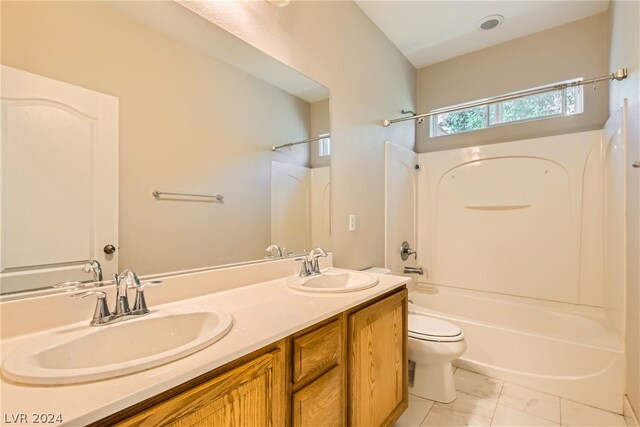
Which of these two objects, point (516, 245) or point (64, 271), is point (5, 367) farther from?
point (516, 245)

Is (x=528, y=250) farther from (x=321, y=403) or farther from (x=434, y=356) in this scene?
(x=321, y=403)

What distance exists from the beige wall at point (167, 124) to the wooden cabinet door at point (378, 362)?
0.62m

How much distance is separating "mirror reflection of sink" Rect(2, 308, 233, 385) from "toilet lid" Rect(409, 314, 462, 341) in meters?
1.35

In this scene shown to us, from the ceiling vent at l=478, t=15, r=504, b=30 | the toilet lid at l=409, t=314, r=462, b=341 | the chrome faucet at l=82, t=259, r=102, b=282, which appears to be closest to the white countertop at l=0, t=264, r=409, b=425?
the chrome faucet at l=82, t=259, r=102, b=282

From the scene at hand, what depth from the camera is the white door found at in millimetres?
798

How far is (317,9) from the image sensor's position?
1817 mm

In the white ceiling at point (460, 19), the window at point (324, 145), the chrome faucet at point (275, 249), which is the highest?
the white ceiling at point (460, 19)

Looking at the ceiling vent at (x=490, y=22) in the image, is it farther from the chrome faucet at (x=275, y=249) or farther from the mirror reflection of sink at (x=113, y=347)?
the mirror reflection of sink at (x=113, y=347)

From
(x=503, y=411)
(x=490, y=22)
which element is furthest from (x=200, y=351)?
(x=490, y=22)

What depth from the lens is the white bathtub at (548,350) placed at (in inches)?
68.5

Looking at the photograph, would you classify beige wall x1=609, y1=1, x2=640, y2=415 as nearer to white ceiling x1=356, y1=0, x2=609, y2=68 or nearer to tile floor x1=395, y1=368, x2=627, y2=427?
tile floor x1=395, y1=368, x2=627, y2=427

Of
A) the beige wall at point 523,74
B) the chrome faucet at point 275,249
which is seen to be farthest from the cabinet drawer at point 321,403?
the beige wall at point 523,74

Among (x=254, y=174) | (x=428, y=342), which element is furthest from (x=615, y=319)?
(x=254, y=174)

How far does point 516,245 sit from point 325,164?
1932 millimetres
